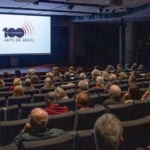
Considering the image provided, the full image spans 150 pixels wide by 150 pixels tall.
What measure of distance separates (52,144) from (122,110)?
5.67 feet

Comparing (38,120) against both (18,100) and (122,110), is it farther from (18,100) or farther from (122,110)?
(18,100)

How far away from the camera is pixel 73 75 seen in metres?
9.24

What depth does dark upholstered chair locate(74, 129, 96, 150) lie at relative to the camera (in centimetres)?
237

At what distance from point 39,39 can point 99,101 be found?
1022cm

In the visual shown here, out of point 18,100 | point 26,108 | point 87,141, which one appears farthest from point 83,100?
point 18,100

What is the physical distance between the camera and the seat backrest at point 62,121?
3020mm

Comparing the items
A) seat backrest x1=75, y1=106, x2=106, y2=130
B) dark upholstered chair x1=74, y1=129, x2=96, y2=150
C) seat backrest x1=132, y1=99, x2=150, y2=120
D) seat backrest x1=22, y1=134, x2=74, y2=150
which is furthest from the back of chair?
seat backrest x1=132, y1=99, x2=150, y2=120

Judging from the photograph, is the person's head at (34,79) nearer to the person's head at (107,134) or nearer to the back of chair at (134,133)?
the back of chair at (134,133)

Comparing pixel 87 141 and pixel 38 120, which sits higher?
pixel 38 120

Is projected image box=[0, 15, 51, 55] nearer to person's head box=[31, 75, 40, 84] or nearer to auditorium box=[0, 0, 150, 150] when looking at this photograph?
auditorium box=[0, 0, 150, 150]

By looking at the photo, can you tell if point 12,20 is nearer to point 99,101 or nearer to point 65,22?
point 65,22

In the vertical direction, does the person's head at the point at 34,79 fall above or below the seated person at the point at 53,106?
above

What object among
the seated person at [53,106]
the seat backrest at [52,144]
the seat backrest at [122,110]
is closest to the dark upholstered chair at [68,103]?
the seated person at [53,106]

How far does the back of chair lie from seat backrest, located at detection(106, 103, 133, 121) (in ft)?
2.64
